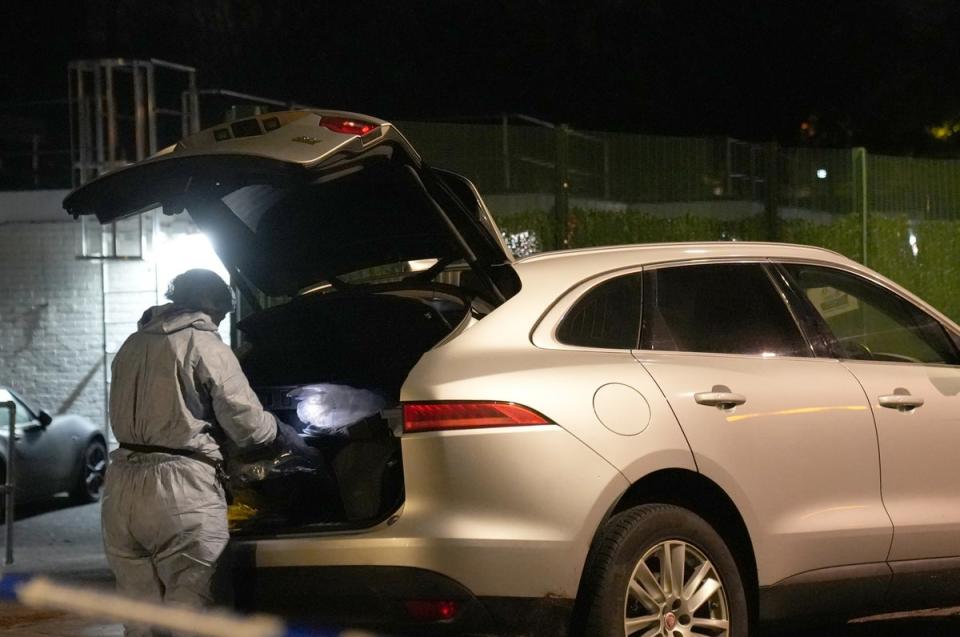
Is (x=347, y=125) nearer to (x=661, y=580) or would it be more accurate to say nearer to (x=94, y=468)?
(x=661, y=580)

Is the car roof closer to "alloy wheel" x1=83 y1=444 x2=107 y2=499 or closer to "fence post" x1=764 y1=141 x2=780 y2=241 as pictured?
"fence post" x1=764 y1=141 x2=780 y2=241

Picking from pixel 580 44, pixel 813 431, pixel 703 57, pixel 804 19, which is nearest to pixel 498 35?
pixel 580 44

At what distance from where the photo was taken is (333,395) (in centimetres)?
609

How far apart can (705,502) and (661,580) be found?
1.35 feet

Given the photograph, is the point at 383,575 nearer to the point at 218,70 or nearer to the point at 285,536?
the point at 285,536

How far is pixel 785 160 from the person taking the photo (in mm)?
13289

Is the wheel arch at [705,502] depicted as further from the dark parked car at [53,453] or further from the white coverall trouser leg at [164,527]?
the dark parked car at [53,453]

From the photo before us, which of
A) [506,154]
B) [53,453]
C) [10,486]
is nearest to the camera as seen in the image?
[10,486]

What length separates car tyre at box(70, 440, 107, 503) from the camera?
13.0 metres

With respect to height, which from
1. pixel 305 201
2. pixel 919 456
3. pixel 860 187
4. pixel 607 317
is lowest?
pixel 919 456

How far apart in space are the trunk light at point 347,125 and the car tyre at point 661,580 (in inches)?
64.8

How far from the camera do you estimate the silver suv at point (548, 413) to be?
Result: 515cm

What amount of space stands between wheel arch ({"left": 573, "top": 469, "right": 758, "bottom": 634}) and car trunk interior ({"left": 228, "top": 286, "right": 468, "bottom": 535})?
883 mm

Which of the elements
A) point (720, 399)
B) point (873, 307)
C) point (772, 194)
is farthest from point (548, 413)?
point (772, 194)
